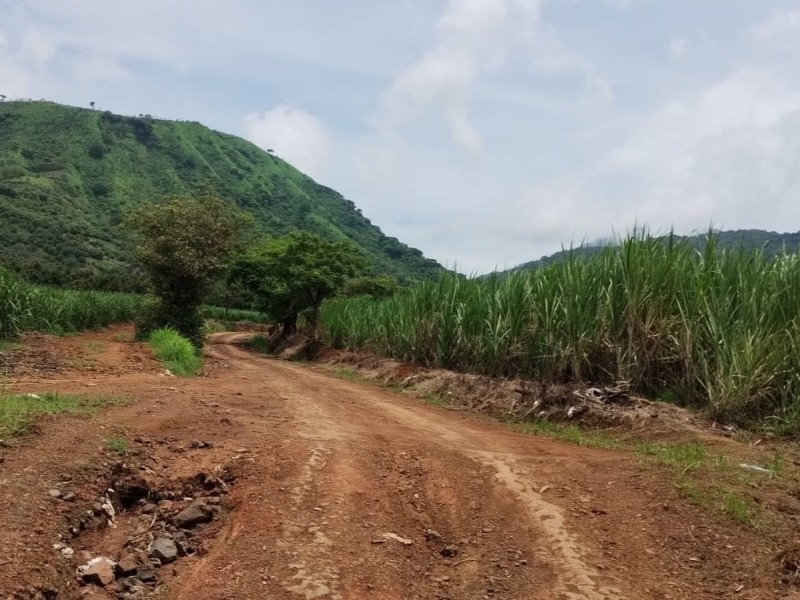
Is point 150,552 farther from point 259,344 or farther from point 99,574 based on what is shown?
point 259,344

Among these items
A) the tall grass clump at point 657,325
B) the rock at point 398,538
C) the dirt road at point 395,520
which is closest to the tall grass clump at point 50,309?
the dirt road at point 395,520

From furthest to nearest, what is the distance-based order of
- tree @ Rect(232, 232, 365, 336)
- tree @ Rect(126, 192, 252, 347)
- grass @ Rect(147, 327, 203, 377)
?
1. tree @ Rect(232, 232, 365, 336)
2. tree @ Rect(126, 192, 252, 347)
3. grass @ Rect(147, 327, 203, 377)

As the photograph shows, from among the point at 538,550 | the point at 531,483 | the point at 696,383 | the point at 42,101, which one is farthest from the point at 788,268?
the point at 42,101

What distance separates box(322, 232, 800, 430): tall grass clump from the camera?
6.87m

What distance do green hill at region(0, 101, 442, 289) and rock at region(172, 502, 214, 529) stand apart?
40.0 m

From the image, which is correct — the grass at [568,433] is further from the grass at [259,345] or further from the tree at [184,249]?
the grass at [259,345]

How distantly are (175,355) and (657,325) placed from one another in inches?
435

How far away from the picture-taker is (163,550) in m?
3.87

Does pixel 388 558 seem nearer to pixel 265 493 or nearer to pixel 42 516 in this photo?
pixel 265 493

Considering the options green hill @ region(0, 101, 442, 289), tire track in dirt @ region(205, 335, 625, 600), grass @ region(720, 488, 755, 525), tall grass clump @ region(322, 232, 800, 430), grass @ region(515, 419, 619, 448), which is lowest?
tire track in dirt @ region(205, 335, 625, 600)

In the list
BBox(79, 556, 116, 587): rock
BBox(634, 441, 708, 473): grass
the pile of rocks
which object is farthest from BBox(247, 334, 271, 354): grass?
BBox(79, 556, 116, 587): rock

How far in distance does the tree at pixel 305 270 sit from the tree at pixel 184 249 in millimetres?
6664

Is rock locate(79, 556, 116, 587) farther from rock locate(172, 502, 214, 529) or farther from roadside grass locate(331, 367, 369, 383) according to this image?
roadside grass locate(331, 367, 369, 383)

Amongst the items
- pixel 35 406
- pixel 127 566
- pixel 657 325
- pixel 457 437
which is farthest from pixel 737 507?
pixel 35 406
